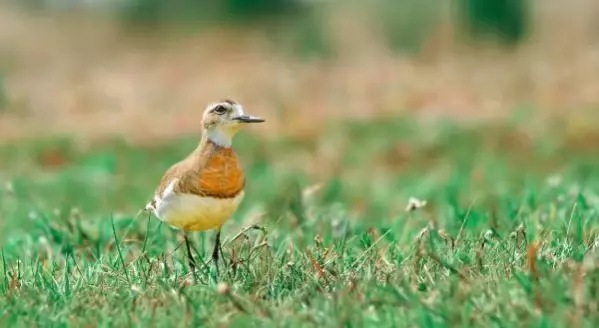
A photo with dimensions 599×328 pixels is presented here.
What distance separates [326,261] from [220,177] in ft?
1.49

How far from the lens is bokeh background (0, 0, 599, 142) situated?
1377 cm

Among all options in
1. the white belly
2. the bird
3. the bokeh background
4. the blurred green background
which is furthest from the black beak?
the bokeh background

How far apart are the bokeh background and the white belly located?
8.04 m

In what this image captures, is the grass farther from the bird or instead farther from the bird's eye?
the bird's eye

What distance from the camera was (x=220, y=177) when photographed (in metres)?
4.38

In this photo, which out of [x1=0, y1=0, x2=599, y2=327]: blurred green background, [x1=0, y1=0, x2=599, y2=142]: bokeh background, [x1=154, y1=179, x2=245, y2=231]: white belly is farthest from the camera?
[x1=0, y1=0, x2=599, y2=142]: bokeh background

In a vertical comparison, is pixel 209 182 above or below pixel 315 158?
above

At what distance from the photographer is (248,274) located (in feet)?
14.0

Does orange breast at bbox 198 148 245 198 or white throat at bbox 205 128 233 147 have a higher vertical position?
white throat at bbox 205 128 233 147

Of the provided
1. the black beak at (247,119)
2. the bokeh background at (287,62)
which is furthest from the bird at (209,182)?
the bokeh background at (287,62)

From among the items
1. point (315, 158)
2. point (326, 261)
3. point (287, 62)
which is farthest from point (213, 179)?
point (287, 62)

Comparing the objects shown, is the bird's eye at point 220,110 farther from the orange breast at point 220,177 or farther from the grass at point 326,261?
the grass at point 326,261

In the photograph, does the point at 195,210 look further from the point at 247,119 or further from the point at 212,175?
the point at 247,119

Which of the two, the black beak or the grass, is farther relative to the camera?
the black beak
